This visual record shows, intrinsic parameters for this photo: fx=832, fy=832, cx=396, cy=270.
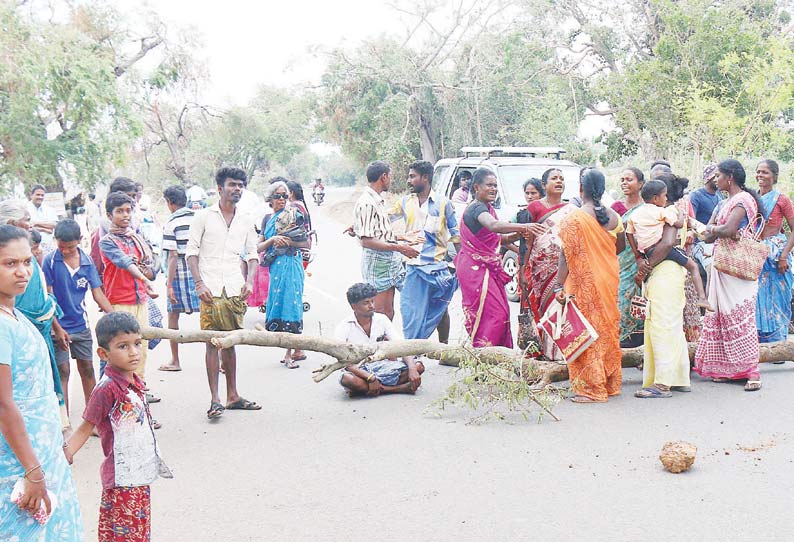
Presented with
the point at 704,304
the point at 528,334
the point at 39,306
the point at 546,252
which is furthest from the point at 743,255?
the point at 39,306

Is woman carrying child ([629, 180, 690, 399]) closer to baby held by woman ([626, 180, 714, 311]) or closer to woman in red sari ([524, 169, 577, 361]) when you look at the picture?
baby held by woman ([626, 180, 714, 311])

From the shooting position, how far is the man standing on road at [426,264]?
7.66 metres

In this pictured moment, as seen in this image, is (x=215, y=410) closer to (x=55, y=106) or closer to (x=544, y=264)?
(x=544, y=264)

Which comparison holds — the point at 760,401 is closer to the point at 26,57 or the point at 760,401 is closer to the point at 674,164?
the point at 674,164

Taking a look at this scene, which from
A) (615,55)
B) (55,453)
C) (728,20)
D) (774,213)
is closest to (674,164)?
Result: (728,20)

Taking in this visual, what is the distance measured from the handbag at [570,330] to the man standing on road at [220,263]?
2371 millimetres

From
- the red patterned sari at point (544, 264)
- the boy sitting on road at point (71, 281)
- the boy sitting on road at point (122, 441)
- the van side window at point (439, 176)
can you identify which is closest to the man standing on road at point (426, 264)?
the red patterned sari at point (544, 264)

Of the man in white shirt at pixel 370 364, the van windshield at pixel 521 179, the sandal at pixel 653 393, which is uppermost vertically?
the van windshield at pixel 521 179

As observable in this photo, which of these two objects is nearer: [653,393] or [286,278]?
[653,393]

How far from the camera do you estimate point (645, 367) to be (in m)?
6.59

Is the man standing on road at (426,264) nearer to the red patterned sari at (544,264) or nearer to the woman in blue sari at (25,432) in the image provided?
the red patterned sari at (544,264)

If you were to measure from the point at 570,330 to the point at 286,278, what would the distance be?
298 centimetres

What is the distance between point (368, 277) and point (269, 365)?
4.62ft

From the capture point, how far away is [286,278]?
809 centimetres
